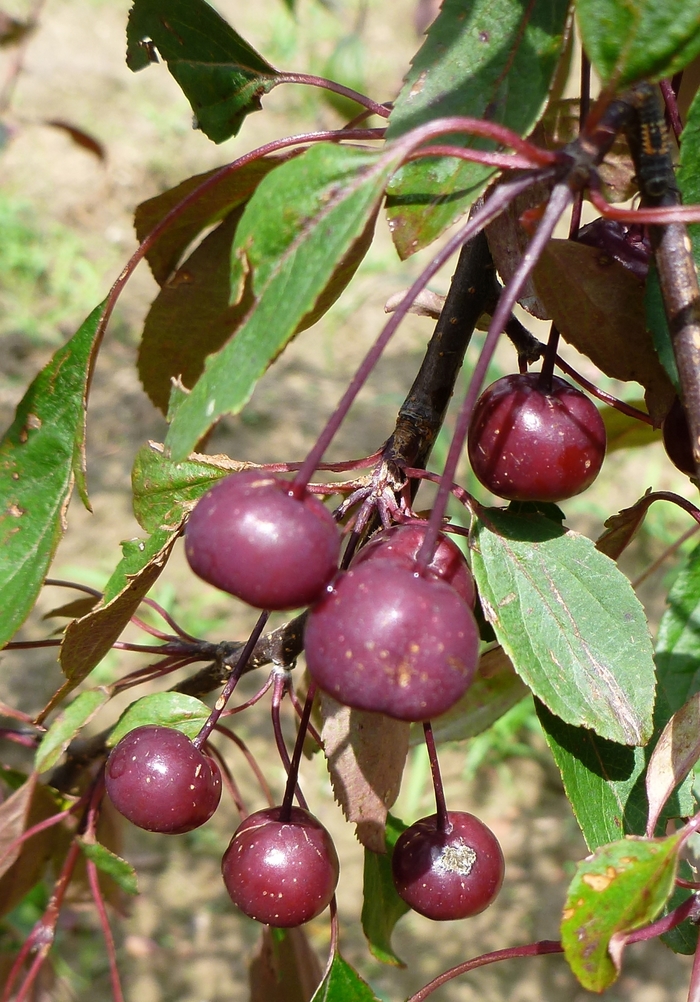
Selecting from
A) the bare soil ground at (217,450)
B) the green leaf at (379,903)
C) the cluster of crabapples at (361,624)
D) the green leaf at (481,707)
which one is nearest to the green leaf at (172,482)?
the cluster of crabapples at (361,624)

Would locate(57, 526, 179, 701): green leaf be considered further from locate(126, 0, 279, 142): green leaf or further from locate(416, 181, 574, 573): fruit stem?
locate(126, 0, 279, 142): green leaf

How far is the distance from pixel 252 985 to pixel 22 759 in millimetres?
1712

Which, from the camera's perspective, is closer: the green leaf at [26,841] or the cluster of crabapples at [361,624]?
the cluster of crabapples at [361,624]

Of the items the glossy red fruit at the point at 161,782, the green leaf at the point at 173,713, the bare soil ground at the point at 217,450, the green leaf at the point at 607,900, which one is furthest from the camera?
the bare soil ground at the point at 217,450

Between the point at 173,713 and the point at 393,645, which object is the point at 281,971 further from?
the point at 393,645

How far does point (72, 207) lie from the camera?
3.95m

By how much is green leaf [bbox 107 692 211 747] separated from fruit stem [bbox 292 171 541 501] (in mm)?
360

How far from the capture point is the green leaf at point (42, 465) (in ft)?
2.45

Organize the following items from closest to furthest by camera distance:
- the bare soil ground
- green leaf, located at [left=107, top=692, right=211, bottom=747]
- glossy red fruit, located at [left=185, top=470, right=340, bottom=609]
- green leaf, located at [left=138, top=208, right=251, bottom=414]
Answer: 1. glossy red fruit, located at [left=185, top=470, right=340, bottom=609]
2. green leaf, located at [left=107, top=692, right=211, bottom=747]
3. green leaf, located at [left=138, top=208, right=251, bottom=414]
4. the bare soil ground

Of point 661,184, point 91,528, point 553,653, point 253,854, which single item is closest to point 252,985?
point 253,854

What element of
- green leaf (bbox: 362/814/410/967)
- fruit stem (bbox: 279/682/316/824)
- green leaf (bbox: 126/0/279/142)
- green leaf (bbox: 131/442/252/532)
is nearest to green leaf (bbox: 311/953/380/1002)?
green leaf (bbox: 362/814/410/967)

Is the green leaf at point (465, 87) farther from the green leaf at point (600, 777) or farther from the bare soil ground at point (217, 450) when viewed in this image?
the bare soil ground at point (217, 450)

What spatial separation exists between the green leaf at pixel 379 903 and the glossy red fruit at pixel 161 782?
0.76ft

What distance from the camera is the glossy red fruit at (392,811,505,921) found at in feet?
2.31
